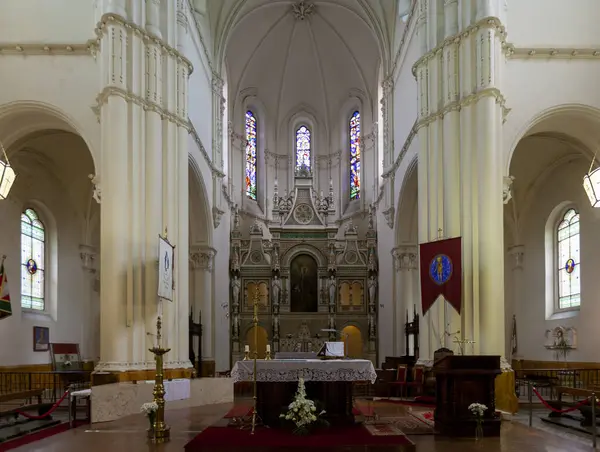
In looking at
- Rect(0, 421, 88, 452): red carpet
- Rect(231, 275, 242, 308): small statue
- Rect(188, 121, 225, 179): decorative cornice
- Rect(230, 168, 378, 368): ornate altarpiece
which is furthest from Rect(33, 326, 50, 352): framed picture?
Rect(231, 275, 242, 308): small statue

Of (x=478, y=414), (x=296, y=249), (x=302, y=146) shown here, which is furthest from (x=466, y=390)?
(x=302, y=146)

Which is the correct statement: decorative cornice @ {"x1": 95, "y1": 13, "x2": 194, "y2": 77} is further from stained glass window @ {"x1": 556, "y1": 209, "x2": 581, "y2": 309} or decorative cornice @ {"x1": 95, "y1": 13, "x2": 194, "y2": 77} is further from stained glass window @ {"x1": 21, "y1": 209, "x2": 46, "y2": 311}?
stained glass window @ {"x1": 556, "y1": 209, "x2": 581, "y2": 309}

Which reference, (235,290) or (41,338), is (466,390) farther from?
(235,290)

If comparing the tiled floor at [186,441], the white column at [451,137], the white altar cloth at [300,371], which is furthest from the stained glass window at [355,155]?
the white altar cloth at [300,371]

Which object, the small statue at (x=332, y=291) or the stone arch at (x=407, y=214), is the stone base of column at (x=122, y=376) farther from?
the small statue at (x=332, y=291)

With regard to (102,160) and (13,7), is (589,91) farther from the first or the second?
(13,7)

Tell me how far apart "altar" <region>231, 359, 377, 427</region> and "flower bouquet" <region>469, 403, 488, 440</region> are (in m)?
1.67

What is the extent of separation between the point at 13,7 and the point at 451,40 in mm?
11048

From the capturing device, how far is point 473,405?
10.9 m

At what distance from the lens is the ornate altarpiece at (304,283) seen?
103 feet

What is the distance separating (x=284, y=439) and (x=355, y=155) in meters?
27.1

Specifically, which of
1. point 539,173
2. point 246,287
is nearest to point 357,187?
point 246,287

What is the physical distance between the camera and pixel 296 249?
32500mm

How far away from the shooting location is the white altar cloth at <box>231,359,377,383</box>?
11.2 metres
